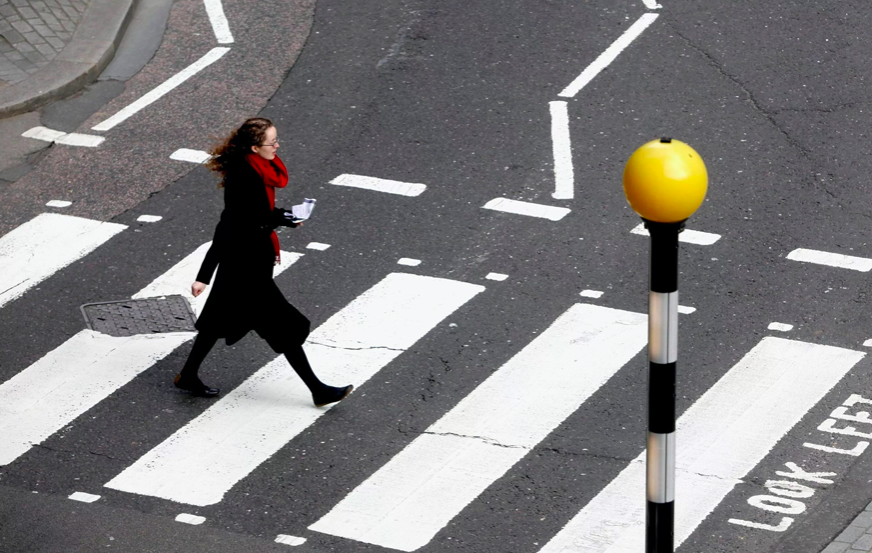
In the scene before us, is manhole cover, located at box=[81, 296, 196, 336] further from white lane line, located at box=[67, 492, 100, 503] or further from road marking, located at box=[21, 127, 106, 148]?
road marking, located at box=[21, 127, 106, 148]

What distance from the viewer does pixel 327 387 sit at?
8117 mm

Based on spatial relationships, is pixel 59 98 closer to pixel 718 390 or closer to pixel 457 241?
pixel 457 241

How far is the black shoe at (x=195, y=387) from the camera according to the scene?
8.35m

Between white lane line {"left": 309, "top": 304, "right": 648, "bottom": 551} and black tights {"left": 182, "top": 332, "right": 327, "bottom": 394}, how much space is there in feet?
2.37

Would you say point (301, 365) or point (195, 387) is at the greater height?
point (301, 365)

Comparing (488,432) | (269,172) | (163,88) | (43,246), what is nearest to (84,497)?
(269,172)

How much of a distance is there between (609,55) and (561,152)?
1929 mm

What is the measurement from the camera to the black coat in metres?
7.89

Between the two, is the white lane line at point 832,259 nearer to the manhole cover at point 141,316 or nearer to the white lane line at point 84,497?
the manhole cover at point 141,316

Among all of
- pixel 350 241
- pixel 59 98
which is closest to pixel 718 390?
pixel 350 241

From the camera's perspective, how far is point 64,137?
11.8 meters

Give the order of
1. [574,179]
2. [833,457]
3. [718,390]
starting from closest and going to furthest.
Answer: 1. [833,457]
2. [718,390]
3. [574,179]

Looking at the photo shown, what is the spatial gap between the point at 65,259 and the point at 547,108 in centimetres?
417

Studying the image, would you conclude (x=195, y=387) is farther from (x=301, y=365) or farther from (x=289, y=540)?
(x=289, y=540)
